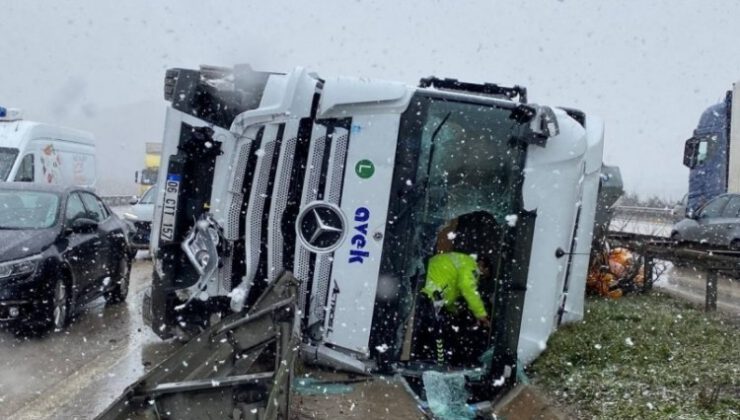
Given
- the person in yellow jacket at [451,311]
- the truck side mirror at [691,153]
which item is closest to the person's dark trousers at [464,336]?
the person in yellow jacket at [451,311]

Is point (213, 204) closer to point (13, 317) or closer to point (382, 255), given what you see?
point (382, 255)

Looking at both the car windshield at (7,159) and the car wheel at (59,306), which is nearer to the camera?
the car wheel at (59,306)

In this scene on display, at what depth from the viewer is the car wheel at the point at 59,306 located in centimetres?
709

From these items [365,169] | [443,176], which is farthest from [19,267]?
[443,176]

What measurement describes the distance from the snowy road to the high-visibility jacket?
8.51 feet

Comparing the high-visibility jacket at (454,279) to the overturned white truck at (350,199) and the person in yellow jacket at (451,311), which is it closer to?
the person in yellow jacket at (451,311)

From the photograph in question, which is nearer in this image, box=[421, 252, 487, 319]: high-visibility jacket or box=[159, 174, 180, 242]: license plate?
box=[159, 174, 180, 242]: license plate

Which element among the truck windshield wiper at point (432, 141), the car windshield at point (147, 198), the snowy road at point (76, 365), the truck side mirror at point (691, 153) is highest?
the truck side mirror at point (691, 153)

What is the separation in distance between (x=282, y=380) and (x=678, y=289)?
10.0 meters

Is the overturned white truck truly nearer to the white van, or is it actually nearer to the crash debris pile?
the crash debris pile

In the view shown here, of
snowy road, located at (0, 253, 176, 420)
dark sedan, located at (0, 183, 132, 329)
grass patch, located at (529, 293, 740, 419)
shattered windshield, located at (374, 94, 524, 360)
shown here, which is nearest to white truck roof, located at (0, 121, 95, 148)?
dark sedan, located at (0, 183, 132, 329)

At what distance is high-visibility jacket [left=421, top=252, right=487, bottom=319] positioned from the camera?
18.9 ft

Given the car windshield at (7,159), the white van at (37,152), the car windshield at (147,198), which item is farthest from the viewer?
the car windshield at (147,198)

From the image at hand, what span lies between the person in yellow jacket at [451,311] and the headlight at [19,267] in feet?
12.5
